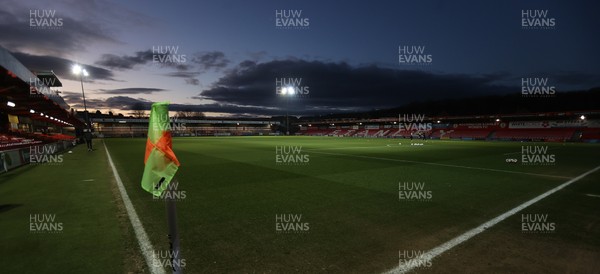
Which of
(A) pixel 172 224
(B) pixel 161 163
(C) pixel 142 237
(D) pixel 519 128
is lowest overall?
(C) pixel 142 237

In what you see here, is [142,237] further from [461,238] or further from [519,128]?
[519,128]

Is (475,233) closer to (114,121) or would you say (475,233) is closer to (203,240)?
(203,240)

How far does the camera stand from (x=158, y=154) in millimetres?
2270

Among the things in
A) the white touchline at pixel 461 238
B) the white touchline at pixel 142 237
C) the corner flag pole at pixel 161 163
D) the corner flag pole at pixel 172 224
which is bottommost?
the white touchline at pixel 461 238

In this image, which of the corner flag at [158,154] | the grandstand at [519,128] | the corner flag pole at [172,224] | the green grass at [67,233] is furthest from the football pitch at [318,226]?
the grandstand at [519,128]

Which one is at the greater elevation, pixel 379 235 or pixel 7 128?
pixel 7 128

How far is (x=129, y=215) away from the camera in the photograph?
589 cm

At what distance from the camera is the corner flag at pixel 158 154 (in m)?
2.22

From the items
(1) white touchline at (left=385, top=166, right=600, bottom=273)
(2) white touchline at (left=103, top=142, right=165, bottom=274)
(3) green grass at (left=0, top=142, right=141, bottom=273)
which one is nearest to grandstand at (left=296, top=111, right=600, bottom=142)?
(1) white touchline at (left=385, top=166, right=600, bottom=273)

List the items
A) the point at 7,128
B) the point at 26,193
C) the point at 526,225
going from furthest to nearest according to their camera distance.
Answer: the point at 7,128 → the point at 26,193 → the point at 526,225

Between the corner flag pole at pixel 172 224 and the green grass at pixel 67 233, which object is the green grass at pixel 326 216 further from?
the corner flag pole at pixel 172 224

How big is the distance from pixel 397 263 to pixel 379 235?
988mm

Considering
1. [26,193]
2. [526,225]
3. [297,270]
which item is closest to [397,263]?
[297,270]

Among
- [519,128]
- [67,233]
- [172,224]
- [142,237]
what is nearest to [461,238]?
[172,224]
